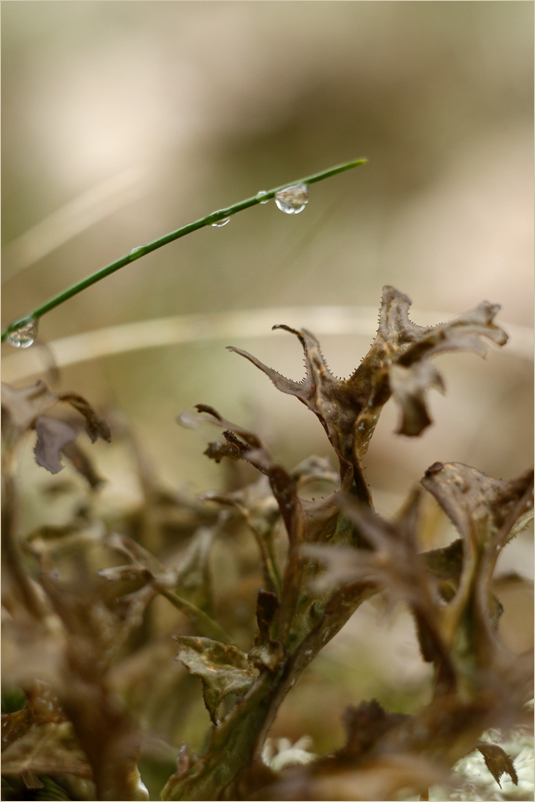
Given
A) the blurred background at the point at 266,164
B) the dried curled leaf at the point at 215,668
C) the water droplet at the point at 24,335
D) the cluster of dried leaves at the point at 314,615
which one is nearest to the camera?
the cluster of dried leaves at the point at 314,615

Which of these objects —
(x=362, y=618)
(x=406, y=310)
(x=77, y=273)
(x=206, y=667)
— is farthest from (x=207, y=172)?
(x=206, y=667)

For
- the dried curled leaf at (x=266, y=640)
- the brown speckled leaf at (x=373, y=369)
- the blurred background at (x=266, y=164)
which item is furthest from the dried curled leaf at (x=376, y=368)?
the blurred background at (x=266, y=164)

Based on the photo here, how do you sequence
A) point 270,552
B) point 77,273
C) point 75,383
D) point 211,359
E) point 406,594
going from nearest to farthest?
point 406,594
point 270,552
point 75,383
point 211,359
point 77,273

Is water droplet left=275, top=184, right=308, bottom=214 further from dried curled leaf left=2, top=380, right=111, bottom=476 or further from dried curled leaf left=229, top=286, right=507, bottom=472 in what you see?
dried curled leaf left=2, top=380, right=111, bottom=476

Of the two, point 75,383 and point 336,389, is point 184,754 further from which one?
point 75,383

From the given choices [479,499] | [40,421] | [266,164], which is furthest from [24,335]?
[266,164]

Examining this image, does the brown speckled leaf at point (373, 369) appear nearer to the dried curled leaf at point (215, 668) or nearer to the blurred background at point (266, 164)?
the dried curled leaf at point (215, 668)
